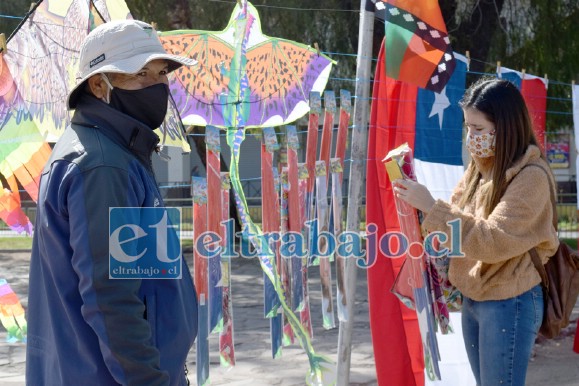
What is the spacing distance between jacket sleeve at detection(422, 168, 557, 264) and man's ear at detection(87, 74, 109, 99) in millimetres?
1261

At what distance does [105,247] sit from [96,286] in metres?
0.09

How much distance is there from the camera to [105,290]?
187cm

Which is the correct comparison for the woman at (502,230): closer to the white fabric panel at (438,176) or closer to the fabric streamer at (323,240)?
the fabric streamer at (323,240)

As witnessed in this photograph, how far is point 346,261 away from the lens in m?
3.85

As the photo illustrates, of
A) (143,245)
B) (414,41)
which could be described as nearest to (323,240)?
(414,41)

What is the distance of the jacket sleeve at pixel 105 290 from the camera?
6.11ft

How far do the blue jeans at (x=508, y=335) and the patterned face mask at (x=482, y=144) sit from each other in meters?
0.50

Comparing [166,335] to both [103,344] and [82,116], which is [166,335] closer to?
[103,344]

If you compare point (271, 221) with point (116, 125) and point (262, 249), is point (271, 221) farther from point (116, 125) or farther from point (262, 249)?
point (116, 125)

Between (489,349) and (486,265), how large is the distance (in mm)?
288

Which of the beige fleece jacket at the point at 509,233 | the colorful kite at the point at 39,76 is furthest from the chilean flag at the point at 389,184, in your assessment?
the colorful kite at the point at 39,76

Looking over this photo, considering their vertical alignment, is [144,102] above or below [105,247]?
above

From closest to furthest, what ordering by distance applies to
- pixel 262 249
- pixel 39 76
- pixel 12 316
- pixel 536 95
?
1. pixel 262 249
2. pixel 39 76
3. pixel 12 316
4. pixel 536 95

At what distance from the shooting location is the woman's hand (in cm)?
293
